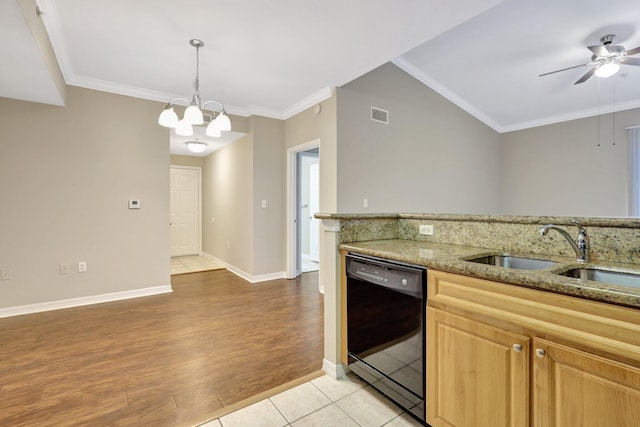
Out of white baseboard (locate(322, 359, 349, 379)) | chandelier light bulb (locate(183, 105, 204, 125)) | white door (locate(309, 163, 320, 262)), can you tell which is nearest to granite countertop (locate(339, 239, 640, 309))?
white baseboard (locate(322, 359, 349, 379))

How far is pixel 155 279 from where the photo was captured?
13.0 ft

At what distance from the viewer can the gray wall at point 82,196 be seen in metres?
3.18

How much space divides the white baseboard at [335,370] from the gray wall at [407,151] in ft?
6.32

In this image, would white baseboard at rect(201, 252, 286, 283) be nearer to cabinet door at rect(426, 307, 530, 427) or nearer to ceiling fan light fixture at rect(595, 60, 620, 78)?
cabinet door at rect(426, 307, 530, 427)

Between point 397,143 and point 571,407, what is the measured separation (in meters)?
3.67

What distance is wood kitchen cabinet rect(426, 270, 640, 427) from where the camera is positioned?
2.93 ft

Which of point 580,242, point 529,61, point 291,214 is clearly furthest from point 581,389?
point 529,61

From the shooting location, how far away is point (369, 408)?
169 centimetres

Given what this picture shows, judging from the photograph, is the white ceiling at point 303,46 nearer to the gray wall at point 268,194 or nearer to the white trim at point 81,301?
the gray wall at point 268,194

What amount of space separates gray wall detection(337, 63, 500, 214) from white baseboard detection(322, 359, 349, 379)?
193 cm

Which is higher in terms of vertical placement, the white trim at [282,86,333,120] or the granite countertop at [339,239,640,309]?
the white trim at [282,86,333,120]

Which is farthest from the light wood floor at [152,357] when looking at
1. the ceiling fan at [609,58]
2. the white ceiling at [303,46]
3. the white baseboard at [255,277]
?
the ceiling fan at [609,58]

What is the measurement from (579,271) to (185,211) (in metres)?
6.95

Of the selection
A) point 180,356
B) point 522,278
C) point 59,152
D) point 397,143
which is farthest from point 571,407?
point 59,152
